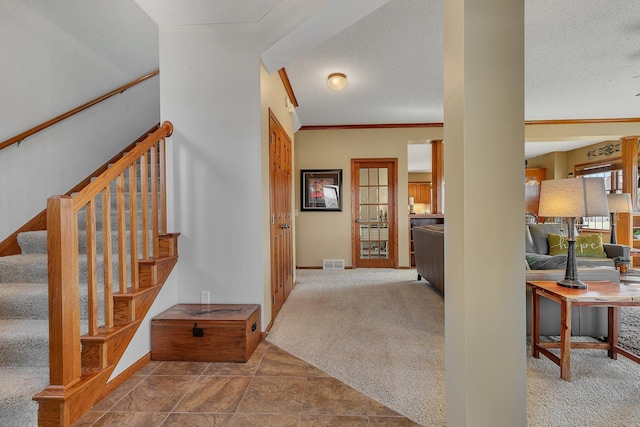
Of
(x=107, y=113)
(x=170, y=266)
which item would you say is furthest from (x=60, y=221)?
(x=107, y=113)

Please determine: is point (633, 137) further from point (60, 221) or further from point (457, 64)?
point (60, 221)

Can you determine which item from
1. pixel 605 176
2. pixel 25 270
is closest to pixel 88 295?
pixel 25 270

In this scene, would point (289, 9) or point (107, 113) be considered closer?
point (289, 9)

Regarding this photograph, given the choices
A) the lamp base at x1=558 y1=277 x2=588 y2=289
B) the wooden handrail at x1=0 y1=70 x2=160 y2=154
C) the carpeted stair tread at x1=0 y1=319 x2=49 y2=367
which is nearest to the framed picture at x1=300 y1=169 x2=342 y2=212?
the wooden handrail at x1=0 y1=70 x2=160 y2=154

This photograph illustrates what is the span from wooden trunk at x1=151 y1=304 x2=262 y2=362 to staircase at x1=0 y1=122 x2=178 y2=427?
Answer: 0.81ft

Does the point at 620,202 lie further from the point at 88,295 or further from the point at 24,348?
the point at 24,348

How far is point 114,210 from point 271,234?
1.54m

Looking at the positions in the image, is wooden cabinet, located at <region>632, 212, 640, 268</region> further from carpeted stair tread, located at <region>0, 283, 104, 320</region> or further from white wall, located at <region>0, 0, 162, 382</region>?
carpeted stair tread, located at <region>0, 283, 104, 320</region>

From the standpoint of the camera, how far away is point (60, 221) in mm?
1439

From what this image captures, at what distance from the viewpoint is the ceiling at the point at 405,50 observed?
2.32 m

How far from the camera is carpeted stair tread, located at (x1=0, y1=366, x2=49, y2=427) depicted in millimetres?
1378

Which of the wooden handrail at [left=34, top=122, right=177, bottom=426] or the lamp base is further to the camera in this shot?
the lamp base

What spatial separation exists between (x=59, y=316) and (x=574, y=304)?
8.99 ft

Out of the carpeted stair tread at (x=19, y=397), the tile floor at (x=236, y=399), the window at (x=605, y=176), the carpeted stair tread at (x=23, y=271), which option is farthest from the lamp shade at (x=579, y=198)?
the window at (x=605, y=176)
